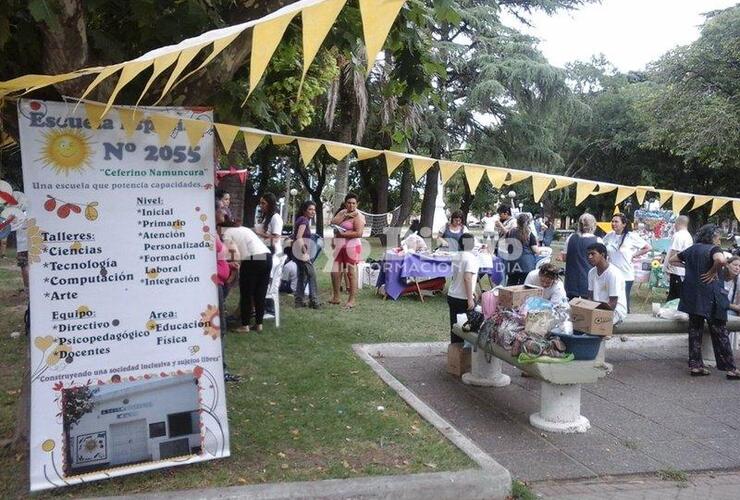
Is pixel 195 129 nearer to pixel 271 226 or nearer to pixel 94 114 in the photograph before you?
pixel 94 114

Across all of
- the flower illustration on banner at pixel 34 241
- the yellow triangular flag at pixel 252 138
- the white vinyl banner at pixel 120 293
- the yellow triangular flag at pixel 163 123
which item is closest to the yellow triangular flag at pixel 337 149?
the yellow triangular flag at pixel 252 138

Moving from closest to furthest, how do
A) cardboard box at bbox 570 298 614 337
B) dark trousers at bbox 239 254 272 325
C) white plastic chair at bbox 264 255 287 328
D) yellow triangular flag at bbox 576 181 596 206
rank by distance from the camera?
1. cardboard box at bbox 570 298 614 337
2. yellow triangular flag at bbox 576 181 596 206
3. dark trousers at bbox 239 254 272 325
4. white plastic chair at bbox 264 255 287 328

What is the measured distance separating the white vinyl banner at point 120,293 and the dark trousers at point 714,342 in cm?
545

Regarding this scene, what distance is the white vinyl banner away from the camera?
11.3ft

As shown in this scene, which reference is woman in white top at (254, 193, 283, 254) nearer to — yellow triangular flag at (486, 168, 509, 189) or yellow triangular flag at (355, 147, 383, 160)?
yellow triangular flag at (355, 147, 383, 160)

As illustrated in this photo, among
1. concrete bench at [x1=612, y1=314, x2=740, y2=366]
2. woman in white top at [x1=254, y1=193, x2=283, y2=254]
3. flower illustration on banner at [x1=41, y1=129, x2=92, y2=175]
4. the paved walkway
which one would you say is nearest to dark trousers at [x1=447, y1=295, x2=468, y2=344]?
the paved walkway

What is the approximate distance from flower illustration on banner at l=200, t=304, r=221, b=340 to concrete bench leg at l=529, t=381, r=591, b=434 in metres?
2.76

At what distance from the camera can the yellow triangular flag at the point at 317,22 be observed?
85.4 inches

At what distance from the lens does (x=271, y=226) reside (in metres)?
9.14

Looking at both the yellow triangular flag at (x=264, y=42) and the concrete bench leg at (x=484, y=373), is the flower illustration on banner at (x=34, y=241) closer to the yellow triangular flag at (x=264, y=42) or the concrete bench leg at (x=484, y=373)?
the yellow triangular flag at (x=264, y=42)

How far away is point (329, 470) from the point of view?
3914mm

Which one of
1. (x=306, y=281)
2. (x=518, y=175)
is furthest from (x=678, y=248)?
(x=306, y=281)

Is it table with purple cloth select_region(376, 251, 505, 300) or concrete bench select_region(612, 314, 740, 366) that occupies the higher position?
table with purple cloth select_region(376, 251, 505, 300)

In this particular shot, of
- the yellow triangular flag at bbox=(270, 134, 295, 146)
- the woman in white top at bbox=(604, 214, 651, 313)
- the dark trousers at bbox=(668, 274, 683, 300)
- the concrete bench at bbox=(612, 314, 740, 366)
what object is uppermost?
the yellow triangular flag at bbox=(270, 134, 295, 146)
